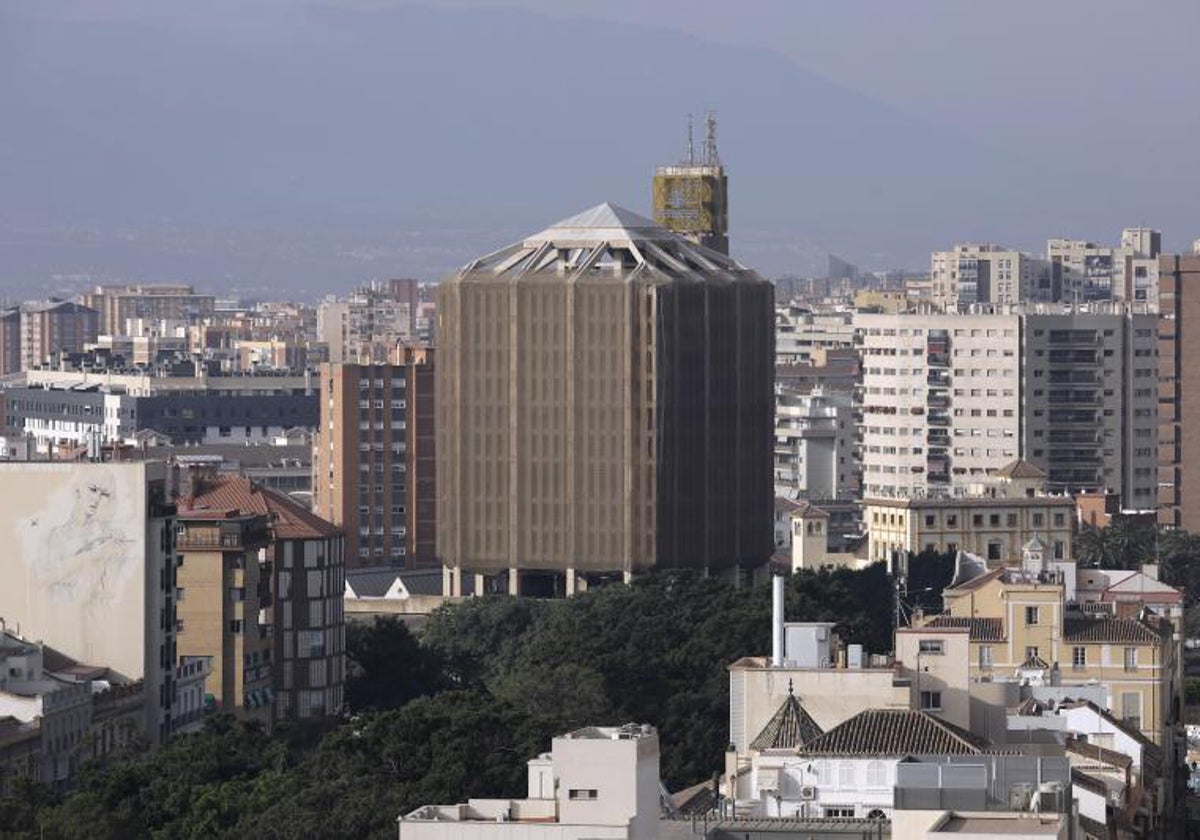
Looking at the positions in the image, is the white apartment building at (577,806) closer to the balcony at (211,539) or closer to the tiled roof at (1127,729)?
A: the tiled roof at (1127,729)

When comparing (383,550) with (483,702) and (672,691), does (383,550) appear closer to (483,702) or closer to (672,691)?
(672,691)

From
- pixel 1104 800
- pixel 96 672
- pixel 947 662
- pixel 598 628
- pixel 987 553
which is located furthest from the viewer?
pixel 987 553

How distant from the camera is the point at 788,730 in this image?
2697 inches

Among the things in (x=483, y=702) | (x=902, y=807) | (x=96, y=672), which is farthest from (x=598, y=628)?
(x=902, y=807)

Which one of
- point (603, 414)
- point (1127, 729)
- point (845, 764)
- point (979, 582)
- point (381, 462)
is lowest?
point (1127, 729)

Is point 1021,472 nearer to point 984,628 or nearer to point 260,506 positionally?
point 260,506

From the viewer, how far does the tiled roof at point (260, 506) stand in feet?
383

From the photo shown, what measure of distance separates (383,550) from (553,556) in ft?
83.6

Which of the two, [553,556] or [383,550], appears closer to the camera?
[553,556]

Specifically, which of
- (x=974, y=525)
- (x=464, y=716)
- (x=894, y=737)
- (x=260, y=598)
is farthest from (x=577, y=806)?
(x=974, y=525)

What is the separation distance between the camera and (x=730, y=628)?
108250 millimetres

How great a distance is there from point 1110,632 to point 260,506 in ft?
99.0

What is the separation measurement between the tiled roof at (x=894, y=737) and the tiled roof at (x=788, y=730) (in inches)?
38.4

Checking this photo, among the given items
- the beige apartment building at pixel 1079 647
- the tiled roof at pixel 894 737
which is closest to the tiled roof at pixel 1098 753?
the tiled roof at pixel 894 737
